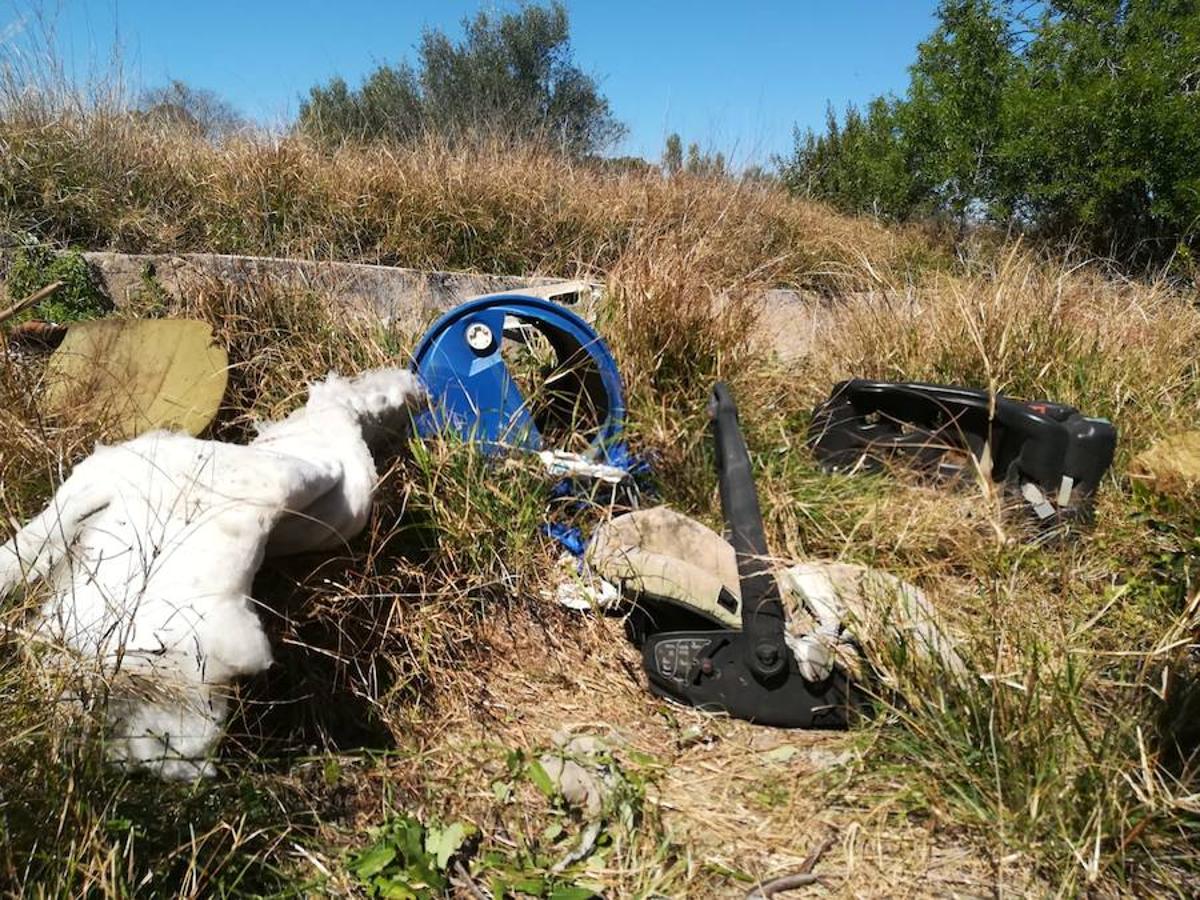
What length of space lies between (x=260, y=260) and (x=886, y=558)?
2.81m

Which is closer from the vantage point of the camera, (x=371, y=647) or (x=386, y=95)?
(x=371, y=647)

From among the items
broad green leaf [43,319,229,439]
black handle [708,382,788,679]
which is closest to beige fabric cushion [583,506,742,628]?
black handle [708,382,788,679]

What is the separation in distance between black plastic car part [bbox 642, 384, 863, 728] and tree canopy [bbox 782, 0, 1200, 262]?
667 cm

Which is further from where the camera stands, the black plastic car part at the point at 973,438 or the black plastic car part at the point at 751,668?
the black plastic car part at the point at 973,438

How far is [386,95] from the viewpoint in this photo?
390 inches

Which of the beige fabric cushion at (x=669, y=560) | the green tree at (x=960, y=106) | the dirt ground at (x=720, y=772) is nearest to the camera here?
the dirt ground at (x=720, y=772)

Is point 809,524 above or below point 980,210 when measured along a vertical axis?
below

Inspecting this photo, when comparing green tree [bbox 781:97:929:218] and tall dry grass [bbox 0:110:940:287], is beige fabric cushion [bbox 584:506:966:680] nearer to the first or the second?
tall dry grass [bbox 0:110:940:287]

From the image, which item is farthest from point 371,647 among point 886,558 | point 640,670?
point 886,558

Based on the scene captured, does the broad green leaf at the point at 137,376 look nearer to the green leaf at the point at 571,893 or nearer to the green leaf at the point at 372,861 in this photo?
the green leaf at the point at 372,861

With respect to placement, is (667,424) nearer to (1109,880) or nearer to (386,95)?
(1109,880)

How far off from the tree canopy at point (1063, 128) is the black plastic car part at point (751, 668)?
667 centimetres

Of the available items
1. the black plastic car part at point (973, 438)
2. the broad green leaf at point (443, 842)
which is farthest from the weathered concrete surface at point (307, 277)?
the broad green leaf at point (443, 842)

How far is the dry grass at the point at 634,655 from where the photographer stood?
1.47m
